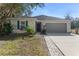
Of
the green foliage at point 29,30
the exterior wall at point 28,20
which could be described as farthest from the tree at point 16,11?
the green foliage at point 29,30

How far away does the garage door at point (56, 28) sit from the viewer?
395 inches

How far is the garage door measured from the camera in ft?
32.9

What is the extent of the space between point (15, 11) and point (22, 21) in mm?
790

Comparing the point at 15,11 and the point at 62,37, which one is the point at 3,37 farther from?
the point at 62,37

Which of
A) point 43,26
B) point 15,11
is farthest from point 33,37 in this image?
point 15,11

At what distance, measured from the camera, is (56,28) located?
33.3ft

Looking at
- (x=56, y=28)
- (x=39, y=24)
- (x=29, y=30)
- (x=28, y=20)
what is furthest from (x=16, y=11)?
(x=56, y=28)

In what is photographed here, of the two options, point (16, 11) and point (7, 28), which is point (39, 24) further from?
point (7, 28)

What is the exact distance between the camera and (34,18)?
10.0 m

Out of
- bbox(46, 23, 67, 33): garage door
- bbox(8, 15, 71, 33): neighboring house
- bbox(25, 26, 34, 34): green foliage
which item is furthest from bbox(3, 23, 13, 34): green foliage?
bbox(46, 23, 67, 33): garage door

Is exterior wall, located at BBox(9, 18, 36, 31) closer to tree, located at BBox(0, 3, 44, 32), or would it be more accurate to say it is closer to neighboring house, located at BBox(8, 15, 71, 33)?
neighboring house, located at BBox(8, 15, 71, 33)

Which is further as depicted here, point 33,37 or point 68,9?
point 33,37

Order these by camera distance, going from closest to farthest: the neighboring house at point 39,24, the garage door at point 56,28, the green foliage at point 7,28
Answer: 1. the neighboring house at point 39,24
2. the green foliage at point 7,28
3. the garage door at point 56,28

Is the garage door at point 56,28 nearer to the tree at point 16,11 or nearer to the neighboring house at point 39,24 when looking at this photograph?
the neighboring house at point 39,24
